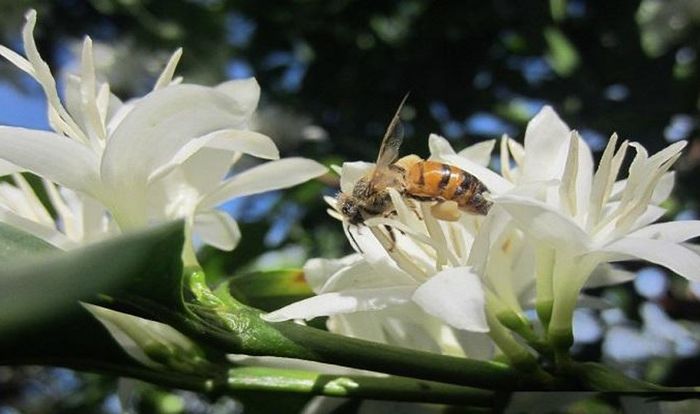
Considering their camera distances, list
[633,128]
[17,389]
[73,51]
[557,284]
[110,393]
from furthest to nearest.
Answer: [17,389] → [73,51] → [110,393] → [633,128] → [557,284]

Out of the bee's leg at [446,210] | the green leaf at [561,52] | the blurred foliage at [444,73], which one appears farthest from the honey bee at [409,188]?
the green leaf at [561,52]

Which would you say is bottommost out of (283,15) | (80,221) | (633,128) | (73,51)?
(633,128)

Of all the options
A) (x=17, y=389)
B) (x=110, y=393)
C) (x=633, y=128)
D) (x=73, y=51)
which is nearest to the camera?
(x=633, y=128)

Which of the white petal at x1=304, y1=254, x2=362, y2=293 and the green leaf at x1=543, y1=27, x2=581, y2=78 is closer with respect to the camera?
the white petal at x1=304, y1=254, x2=362, y2=293

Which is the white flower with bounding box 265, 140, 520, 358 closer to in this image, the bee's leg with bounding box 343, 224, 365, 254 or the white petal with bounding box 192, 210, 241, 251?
the bee's leg with bounding box 343, 224, 365, 254

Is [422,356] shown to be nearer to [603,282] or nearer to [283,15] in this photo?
[603,282]

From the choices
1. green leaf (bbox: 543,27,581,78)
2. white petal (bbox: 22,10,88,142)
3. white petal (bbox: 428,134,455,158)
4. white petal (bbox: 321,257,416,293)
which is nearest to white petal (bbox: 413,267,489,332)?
white petal (bbox: 321,257,416,293)

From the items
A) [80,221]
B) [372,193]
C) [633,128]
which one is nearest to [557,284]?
[372,193]

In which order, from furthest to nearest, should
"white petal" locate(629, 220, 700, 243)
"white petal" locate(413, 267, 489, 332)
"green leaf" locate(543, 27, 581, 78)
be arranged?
"green leaf" locate(543, 27, 581, 78), "white petal" locate(629, 220, 700, 243), "white petal" locate(413, 267, 489, 332)
